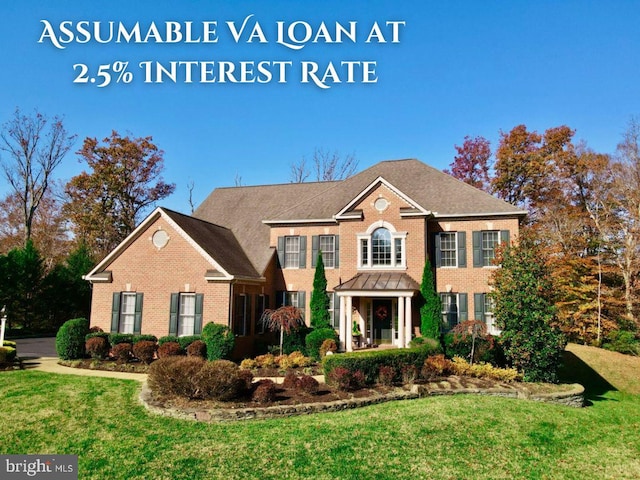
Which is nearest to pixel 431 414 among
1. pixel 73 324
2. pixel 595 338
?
pixel 73 324

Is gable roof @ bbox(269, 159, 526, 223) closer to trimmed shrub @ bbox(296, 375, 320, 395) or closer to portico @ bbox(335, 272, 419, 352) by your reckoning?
portico @ bbox(335, 272, 419, 352)

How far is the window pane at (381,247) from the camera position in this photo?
21016mm

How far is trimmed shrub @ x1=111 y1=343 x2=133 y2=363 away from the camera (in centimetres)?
1698

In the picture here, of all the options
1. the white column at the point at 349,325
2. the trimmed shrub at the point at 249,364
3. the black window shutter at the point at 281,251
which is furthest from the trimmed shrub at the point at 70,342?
the white column at the point at 349,325

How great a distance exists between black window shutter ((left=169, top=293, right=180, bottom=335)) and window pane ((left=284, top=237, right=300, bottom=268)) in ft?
19.8

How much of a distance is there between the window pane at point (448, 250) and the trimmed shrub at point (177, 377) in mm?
13179

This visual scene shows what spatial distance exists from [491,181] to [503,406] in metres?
26.7

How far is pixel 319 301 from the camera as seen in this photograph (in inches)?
821

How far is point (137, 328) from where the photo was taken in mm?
19359

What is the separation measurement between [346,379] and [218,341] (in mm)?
6388

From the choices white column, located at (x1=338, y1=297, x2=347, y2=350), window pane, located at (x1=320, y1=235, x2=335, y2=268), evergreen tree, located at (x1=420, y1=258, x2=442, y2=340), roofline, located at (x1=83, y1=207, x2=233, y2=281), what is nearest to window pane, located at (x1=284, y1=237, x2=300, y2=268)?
Result: window pane, located at (x1=320, y1=235, x2=335, y2=268)

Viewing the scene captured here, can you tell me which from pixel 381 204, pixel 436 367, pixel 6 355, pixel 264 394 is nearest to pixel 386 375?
pixel 436 367

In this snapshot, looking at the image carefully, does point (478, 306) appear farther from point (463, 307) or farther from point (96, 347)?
point (96, 347)

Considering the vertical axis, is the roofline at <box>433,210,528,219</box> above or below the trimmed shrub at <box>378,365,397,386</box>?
above
